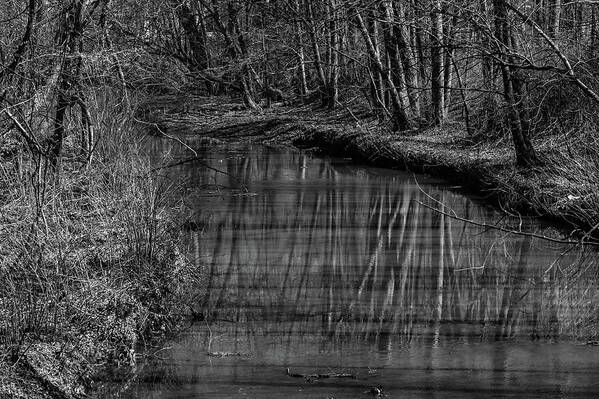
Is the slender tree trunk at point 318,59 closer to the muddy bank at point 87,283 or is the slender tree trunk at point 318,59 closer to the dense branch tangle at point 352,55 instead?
the dense branch tangle at point 352,55

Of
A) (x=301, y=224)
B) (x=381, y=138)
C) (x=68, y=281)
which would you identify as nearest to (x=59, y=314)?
(x=68, y=281)

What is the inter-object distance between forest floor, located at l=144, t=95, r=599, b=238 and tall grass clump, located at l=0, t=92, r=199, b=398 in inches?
75.6

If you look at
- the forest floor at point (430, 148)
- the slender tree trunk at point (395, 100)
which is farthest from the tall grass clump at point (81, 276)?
the slender tree trunk at point (395, 100)

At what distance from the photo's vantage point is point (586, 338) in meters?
10.1

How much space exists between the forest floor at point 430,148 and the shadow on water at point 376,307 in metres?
0.59

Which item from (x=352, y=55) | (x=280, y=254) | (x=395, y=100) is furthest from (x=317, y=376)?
(x=352, y=55)

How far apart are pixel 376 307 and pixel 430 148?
41.4 ft

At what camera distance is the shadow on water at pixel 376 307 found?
887cm

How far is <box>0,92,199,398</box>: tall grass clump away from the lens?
26.3ft

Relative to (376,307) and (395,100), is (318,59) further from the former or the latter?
(376,307)

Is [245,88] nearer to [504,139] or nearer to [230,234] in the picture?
[504,139]

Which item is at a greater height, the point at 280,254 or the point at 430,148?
the point at 430,148

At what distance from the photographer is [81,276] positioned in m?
9.47

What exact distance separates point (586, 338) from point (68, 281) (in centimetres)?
505
